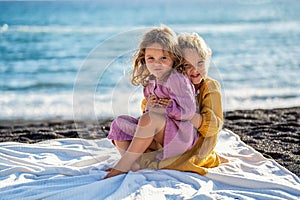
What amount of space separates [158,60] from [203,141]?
632 millimetres

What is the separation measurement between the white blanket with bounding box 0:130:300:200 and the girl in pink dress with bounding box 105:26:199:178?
0.54 ft

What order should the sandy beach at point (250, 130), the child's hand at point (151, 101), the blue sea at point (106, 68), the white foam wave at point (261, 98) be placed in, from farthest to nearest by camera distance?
the white foam wave at point (261, 98) → the blue sea at point (106, 68) → the sandy beach at point (250, 130) → the child's hand at point (151, 101)

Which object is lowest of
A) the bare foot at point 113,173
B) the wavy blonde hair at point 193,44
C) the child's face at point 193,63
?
the bare foot at point 113,173

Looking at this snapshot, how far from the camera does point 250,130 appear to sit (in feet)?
17.5

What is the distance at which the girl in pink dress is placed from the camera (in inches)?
139

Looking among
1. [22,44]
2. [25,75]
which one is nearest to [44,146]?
[25,75]

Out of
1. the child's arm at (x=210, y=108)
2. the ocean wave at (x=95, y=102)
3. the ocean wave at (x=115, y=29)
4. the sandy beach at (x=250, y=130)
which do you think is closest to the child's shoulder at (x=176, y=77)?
the child's arm at (x=210, y=108)

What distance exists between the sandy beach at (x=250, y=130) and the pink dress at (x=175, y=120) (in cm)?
95

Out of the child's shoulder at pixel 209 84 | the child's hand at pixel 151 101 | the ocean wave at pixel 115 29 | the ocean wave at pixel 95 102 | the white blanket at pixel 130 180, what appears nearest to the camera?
the white blanket at pixel 130 180

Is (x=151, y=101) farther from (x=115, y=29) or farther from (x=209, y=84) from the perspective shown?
(x=115, y=29)

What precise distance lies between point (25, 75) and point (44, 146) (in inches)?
242

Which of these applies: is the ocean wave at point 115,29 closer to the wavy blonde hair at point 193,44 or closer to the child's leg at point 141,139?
the wavy blonde hair at point 193,44

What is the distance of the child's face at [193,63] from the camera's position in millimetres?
3633

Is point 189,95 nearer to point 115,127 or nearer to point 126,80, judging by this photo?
point 115,127
